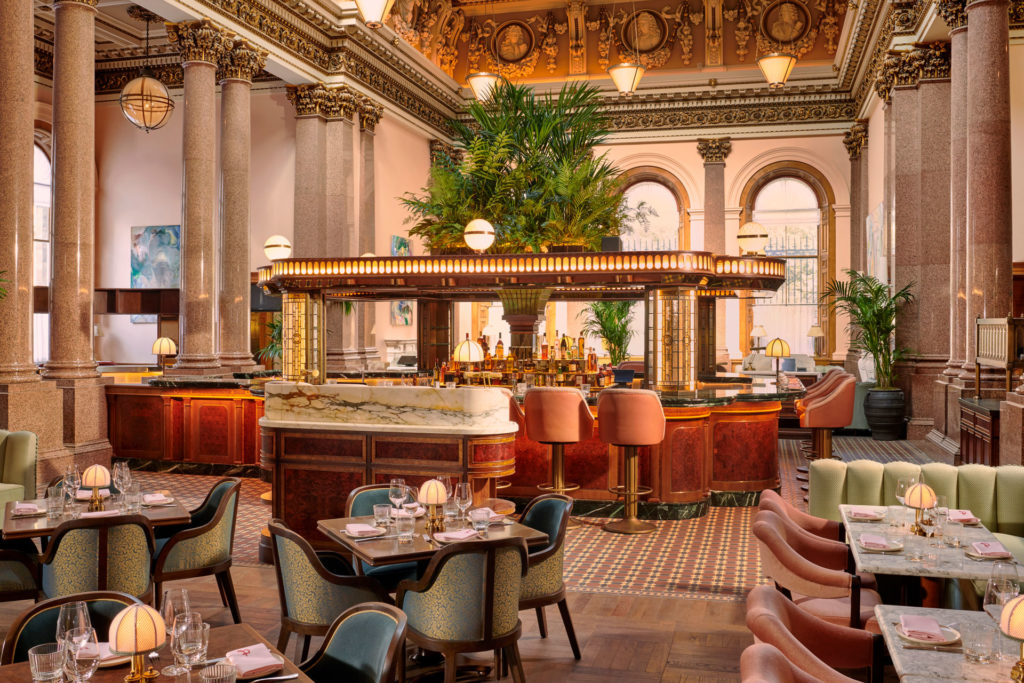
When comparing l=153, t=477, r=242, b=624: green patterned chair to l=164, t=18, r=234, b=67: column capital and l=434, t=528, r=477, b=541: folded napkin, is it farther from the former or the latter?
l=164, t=18, r=234, b=67: column capital

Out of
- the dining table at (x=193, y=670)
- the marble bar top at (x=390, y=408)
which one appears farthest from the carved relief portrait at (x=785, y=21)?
the dining table at (x=193, y=670)

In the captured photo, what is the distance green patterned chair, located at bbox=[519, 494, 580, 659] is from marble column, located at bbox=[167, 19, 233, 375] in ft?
24.9

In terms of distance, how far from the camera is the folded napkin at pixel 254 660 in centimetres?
263

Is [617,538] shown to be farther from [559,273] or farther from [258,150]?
[258,150]

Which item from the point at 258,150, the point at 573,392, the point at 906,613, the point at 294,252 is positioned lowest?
the point at 906,613

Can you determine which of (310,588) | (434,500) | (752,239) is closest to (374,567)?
(434,500)

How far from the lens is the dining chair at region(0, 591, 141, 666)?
2797 millimetres

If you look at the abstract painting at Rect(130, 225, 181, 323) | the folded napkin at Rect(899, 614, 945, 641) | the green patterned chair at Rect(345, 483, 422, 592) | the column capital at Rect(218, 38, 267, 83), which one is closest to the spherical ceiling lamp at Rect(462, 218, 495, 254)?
the green patterned chair at Rect(345, 483, 422, 592)

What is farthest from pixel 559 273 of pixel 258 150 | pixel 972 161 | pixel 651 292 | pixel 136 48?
pixel 136 48

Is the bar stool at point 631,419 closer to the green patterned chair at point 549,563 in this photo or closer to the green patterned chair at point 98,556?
the green patterned chair at point 549,563

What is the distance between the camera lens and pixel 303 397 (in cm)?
627

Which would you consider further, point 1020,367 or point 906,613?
point 1020,367

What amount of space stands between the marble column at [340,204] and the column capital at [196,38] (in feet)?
9.55

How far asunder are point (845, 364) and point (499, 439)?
488 inches
